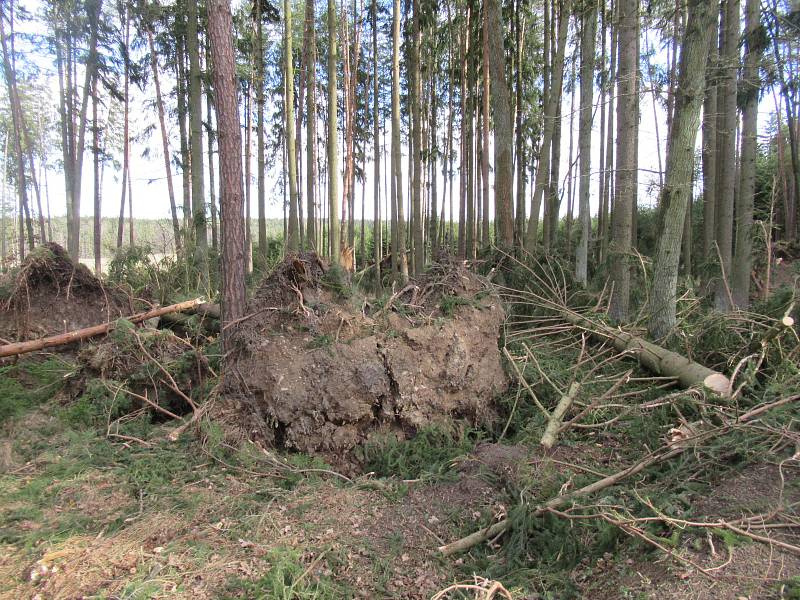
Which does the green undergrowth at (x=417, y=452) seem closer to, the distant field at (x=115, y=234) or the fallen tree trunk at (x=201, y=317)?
the fallen tree trunk at (x=201, y=317)

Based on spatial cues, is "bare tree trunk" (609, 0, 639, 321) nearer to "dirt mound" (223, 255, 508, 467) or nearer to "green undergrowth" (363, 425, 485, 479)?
"dirt mound" (223, 255, 508, 467)

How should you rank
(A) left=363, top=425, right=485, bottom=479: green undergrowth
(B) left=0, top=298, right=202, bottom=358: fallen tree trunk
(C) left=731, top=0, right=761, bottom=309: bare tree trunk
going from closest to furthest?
(A) left=363, top=425, right=485, bottom=479: green undergrowth, (B) left=0, top=298, right=202, bottom=358: fallen tree trunk, (C) left=731, top=0, right=761, bottom=309: bare tree trunk

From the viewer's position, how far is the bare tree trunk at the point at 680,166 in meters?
5.59

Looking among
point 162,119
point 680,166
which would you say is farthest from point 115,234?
point 680,166

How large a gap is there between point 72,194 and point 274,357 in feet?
44.5

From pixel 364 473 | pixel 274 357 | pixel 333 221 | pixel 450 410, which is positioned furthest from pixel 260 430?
pixel 333 221

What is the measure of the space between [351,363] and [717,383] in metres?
3.46

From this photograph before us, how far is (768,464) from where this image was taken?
2.99 meters

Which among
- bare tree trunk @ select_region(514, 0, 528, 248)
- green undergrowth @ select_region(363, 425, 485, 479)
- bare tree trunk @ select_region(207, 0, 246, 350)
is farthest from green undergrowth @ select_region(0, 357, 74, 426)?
bare tree trunk @ select_region(514, 0, 528, 248)

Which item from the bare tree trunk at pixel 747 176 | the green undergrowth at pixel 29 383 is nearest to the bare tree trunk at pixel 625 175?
the bare tree trunk at pixel 747 176

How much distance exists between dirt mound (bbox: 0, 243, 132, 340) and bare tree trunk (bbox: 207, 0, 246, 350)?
9.46 feet

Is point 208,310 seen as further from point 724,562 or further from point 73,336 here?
point 724,562

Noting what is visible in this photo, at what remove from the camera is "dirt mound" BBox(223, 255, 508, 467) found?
4.55m

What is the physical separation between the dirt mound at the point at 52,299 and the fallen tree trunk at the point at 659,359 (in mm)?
6862
